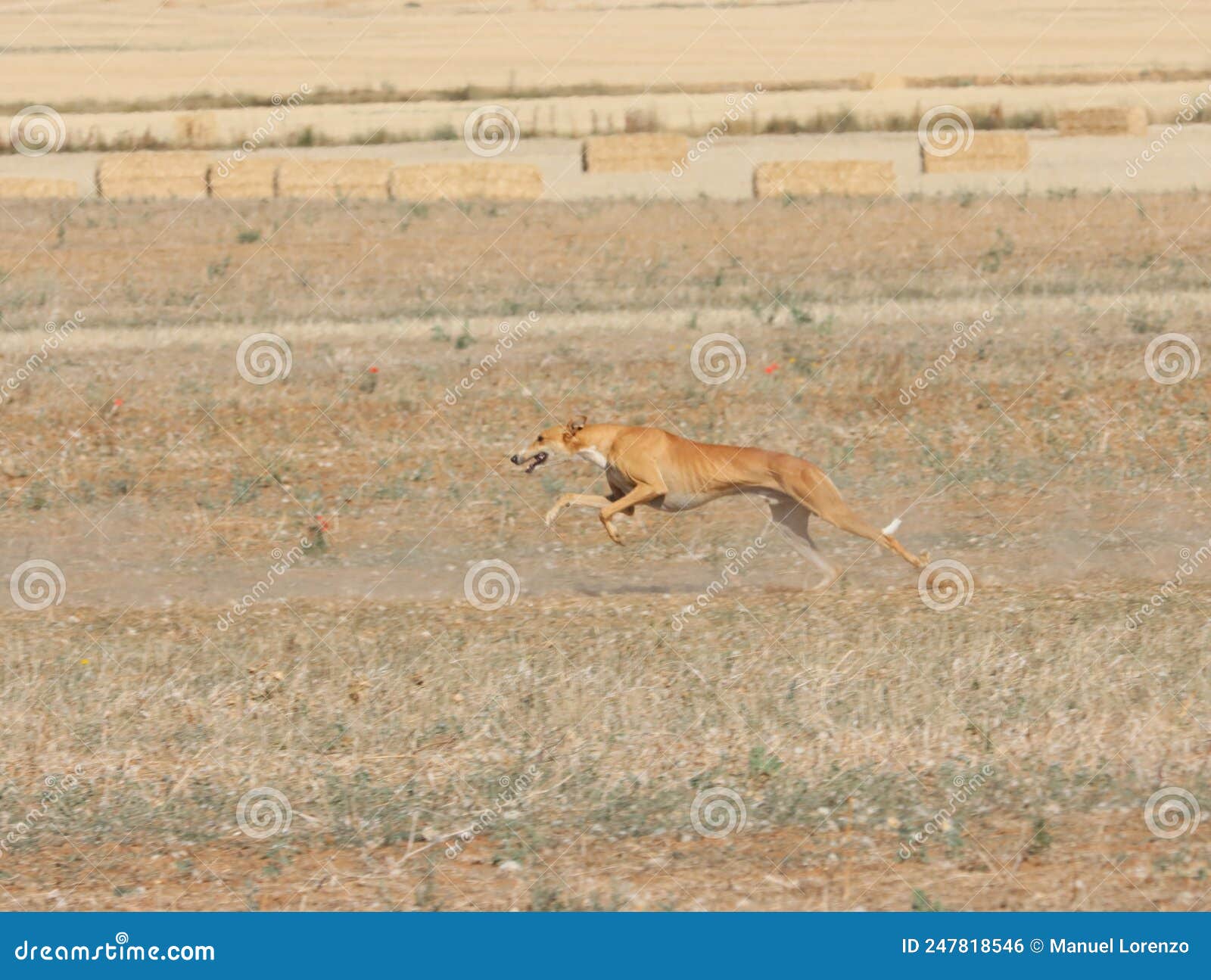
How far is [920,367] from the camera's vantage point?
21953 mm

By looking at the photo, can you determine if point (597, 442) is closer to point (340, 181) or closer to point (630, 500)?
point (630, 500)

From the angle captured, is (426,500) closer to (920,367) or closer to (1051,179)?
(920,367)

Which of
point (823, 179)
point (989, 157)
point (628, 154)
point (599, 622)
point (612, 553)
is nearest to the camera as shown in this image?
point (599, 622)

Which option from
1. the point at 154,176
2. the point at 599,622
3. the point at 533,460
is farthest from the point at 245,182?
the point at 599,622

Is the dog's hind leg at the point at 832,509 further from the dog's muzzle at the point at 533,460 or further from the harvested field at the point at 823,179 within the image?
the harvested field at the point at 823,179

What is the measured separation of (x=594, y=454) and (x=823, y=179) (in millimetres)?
27258

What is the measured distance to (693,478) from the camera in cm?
1414

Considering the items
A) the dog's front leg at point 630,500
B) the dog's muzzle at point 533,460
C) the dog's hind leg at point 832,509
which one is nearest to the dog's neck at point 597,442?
the dog's muzzle at point 533,460

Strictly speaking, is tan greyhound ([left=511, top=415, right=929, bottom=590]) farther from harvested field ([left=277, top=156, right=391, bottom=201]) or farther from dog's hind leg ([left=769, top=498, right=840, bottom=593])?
harvested field ([left=277, top=156, right=391, bottom=201])

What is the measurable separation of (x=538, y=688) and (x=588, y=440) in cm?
265

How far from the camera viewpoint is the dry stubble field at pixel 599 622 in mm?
10672

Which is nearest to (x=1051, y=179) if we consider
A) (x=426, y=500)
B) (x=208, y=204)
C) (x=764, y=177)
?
(x=764, y=177)

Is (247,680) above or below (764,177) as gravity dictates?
below

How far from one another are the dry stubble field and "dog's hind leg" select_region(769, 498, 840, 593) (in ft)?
0.54
